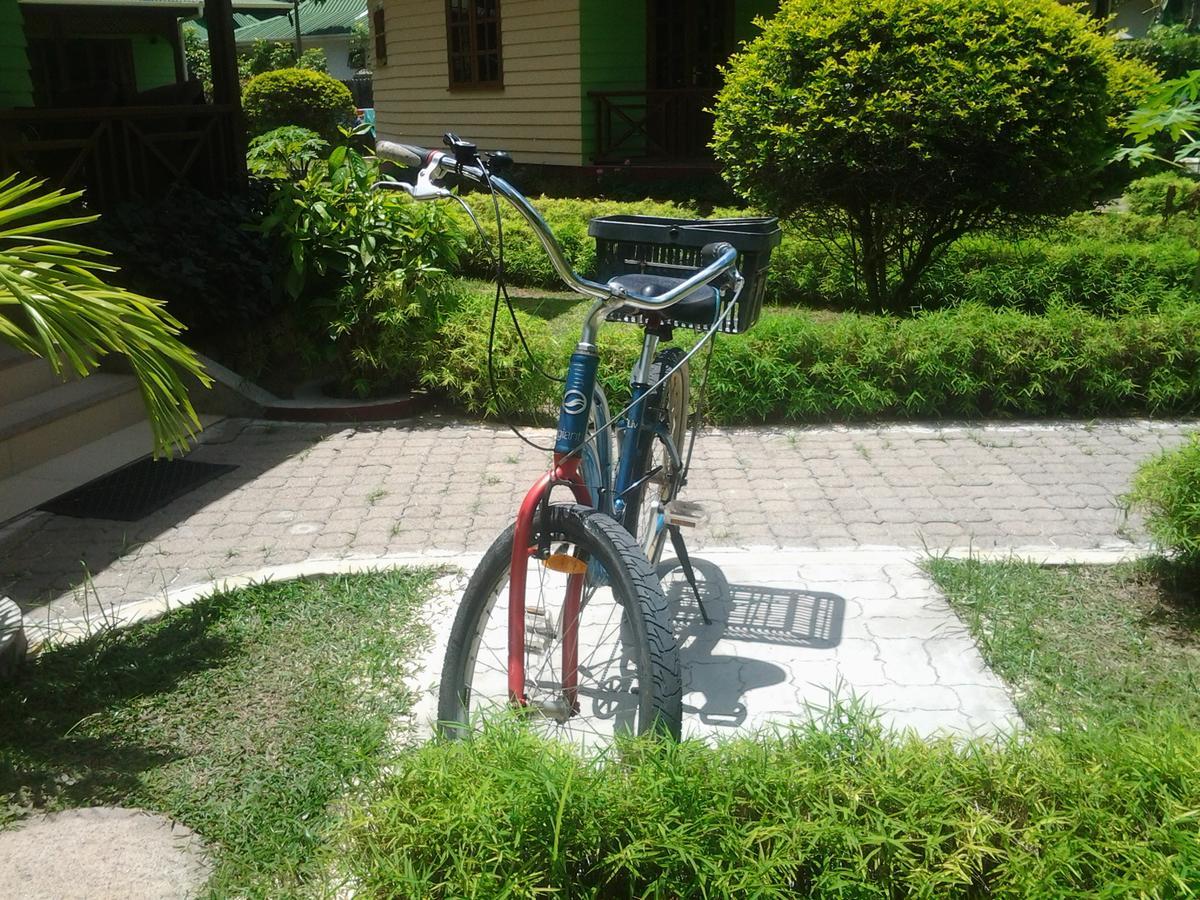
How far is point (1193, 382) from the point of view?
6617 mm

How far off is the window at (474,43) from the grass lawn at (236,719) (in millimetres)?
14639

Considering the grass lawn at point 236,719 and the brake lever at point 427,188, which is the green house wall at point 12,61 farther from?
the brake lever at point 427,188

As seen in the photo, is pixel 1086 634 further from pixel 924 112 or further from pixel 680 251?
pixel 924 112

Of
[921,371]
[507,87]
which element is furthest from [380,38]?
[921,371]

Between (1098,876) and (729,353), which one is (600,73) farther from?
(1098,876)

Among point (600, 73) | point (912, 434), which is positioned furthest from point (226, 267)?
point (600, 73)

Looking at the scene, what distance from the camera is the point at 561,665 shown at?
10.4ft

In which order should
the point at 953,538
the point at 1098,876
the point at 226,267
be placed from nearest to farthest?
the point at 1098,876 → the point at 953,538 → the point at 226,267

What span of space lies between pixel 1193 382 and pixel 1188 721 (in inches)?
158

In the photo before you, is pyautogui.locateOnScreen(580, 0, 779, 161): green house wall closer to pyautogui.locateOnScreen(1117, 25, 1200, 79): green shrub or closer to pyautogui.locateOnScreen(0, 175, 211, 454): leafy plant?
pyautogui.locateOnScreen(1117, 25, 1200, 79): green shrub

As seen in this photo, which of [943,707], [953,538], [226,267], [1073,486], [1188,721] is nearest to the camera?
[1188,721]

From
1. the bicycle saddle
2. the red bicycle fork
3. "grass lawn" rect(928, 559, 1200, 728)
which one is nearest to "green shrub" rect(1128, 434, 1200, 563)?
"grass lawn" rect(928, 559, 1200, 728)

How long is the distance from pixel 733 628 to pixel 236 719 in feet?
5.73

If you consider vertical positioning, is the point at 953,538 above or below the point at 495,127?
below
